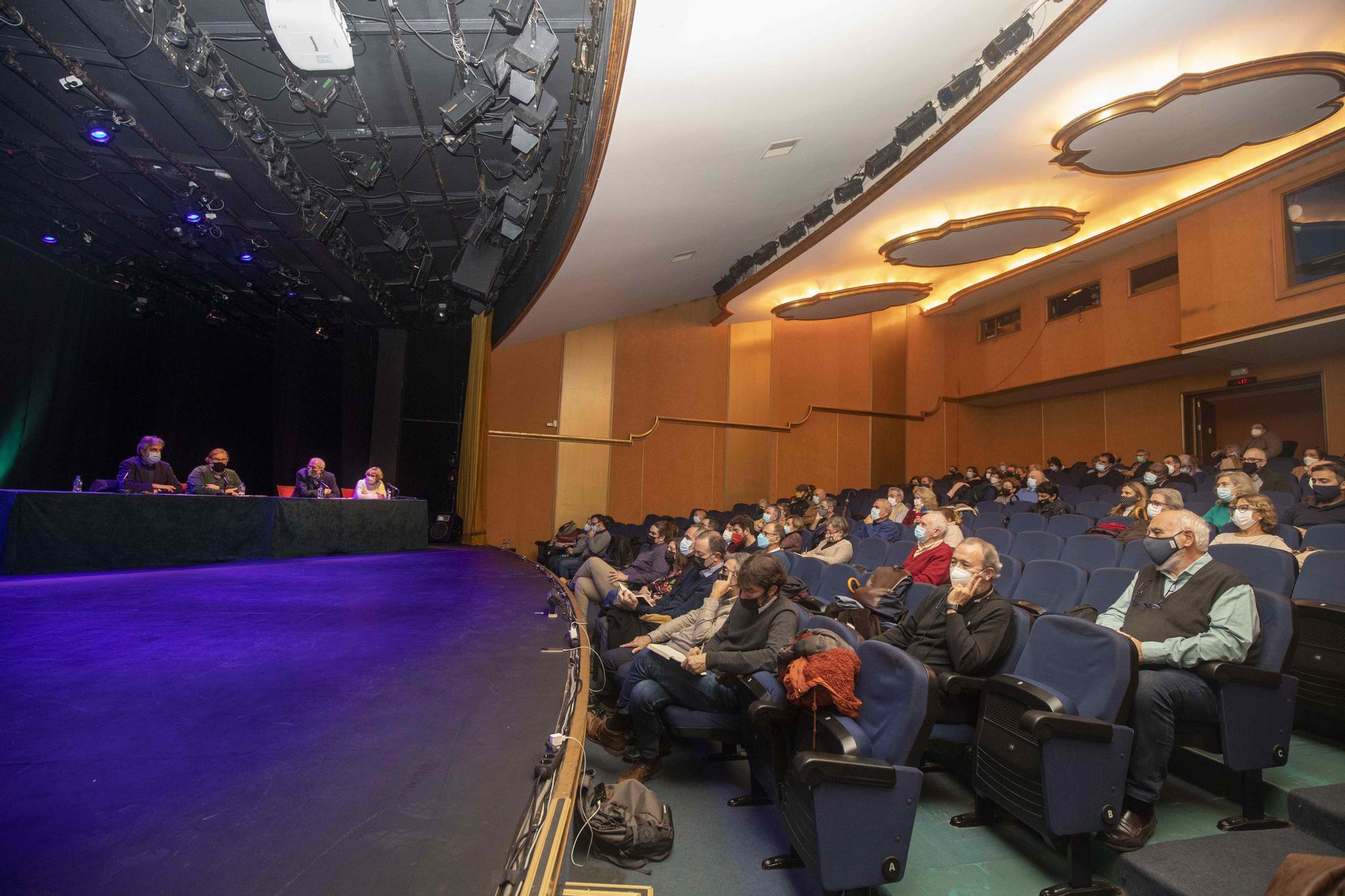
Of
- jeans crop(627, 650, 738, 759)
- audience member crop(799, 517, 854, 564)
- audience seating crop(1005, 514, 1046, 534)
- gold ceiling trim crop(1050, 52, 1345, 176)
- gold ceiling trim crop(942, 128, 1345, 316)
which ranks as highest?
gold ceiling trim crop(942, 128, 1345, 316)

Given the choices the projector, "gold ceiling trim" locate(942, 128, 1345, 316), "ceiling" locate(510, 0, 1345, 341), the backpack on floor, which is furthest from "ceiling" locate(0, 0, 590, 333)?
"gold ceiling trim" locate(942, 128, 1345, 316)

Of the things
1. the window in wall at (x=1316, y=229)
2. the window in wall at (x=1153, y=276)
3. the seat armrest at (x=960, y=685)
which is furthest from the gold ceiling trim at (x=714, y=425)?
the seat armrest at (x=960, y=685)

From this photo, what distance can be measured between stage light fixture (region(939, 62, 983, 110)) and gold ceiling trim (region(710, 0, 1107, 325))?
0.07 m

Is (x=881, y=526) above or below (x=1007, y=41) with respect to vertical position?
below

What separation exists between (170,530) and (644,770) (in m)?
5.08

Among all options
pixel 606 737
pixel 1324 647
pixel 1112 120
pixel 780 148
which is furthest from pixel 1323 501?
pixel 606 737

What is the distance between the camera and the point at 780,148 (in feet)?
18.8

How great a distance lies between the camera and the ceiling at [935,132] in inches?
169

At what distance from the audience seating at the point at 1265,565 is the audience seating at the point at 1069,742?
1054mm

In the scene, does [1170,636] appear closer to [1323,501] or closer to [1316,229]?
[1323,501]

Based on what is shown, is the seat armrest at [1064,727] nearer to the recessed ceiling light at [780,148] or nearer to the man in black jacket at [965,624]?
the man in black jacket at [965,624]

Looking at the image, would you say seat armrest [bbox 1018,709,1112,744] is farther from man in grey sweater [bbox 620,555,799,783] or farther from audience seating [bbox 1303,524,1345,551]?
audience seating [bbox 1303,524,1345,551]

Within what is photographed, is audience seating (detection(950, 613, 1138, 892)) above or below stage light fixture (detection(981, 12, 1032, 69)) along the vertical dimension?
below

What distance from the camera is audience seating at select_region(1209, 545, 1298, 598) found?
8.83 ft
